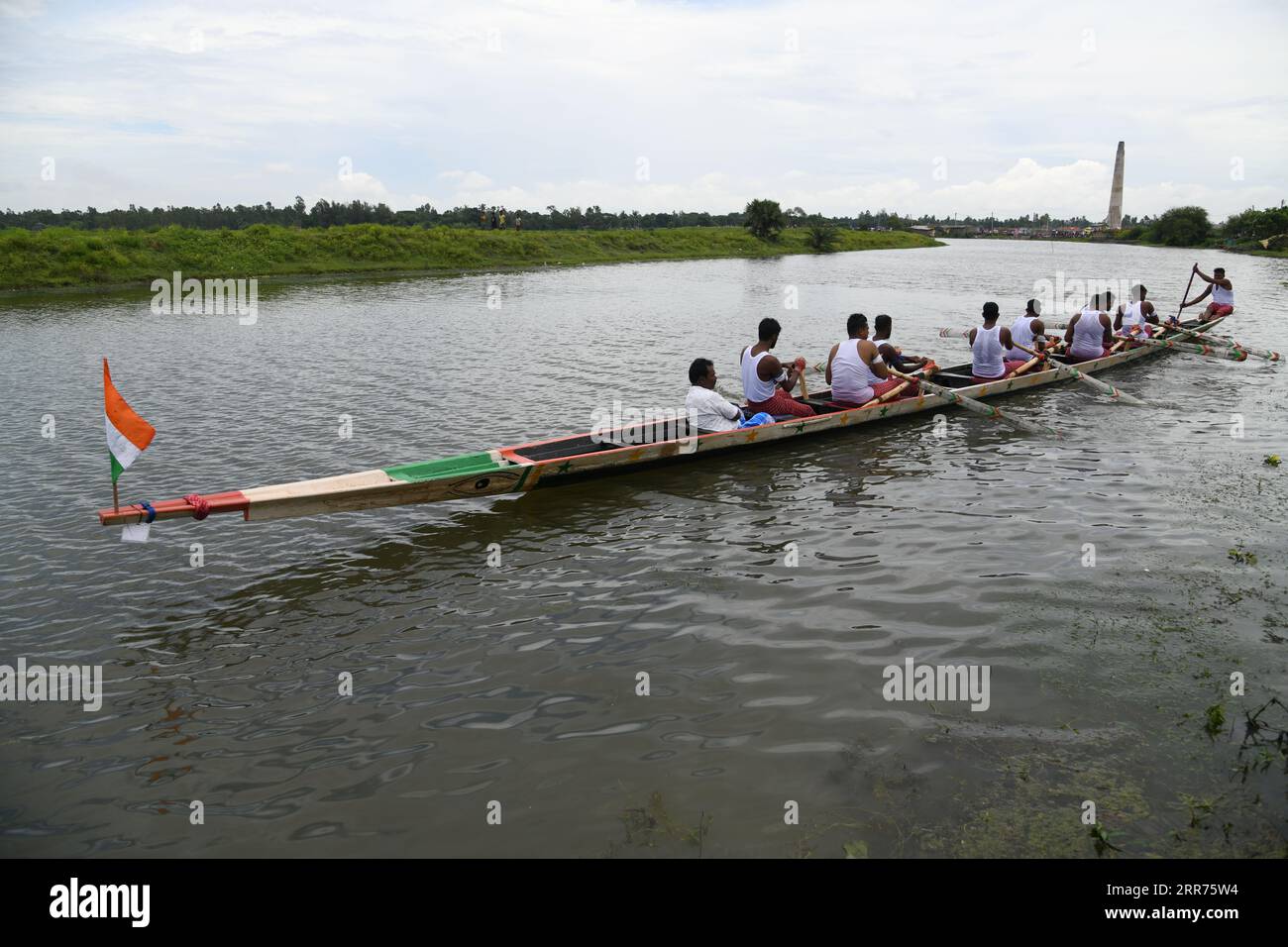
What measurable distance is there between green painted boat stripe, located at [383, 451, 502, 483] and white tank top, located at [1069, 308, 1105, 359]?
1569 centimetres

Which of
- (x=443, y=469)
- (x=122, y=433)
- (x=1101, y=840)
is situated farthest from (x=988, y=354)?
(x=122, y=433)

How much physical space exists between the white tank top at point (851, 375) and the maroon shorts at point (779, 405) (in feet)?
3.92

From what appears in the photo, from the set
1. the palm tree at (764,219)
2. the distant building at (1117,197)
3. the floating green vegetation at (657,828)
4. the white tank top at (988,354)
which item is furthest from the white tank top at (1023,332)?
the distant building at (1117,197)

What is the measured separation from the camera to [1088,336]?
763 inches

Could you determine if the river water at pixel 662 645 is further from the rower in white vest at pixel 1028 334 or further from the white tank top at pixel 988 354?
the rower in white vest at pixel 1028 334

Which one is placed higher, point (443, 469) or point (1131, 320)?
point (1131, 320)

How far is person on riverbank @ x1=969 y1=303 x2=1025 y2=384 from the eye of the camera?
16.1 metres

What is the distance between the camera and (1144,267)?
58750 mm

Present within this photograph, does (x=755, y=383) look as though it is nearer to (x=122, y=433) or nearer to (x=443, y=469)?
(x=443, y=469)

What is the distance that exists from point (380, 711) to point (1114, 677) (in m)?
5.89

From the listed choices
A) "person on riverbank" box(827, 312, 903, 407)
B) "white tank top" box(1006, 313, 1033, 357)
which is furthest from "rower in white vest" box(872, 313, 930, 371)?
"white tank top" box(1006, 313, 1033, 357)

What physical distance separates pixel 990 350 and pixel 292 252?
4190 centimetres

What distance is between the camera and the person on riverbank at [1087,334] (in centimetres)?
1925
